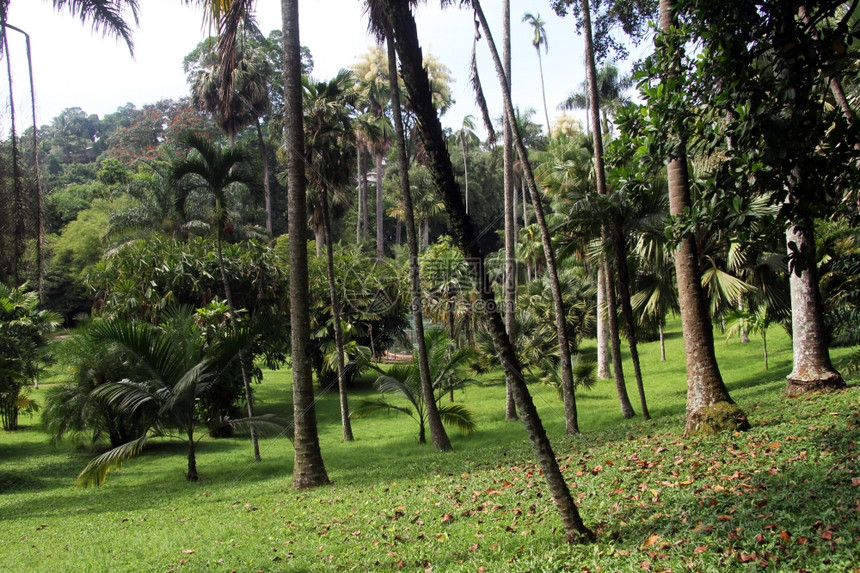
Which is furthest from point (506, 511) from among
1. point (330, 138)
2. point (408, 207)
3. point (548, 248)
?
point (330, 138)

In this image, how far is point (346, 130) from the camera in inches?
712

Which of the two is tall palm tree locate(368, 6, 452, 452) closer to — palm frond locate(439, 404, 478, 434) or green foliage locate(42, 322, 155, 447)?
palm frond locate(439, 404, 478, 434)

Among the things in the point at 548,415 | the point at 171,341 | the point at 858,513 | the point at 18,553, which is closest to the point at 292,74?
the point at 171,341

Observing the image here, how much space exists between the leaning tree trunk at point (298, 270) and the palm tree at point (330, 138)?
6201 mm

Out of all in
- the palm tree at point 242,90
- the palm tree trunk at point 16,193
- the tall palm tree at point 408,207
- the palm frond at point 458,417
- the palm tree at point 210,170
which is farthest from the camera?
the palm tree at point 242,90

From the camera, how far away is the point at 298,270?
11.1m

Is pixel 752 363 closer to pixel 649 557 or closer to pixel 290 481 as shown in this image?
pixel 290 481

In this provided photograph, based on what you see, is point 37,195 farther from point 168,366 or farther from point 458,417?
point 458,417

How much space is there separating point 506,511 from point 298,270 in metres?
6.08

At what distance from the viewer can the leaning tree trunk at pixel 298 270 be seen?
1105 cm

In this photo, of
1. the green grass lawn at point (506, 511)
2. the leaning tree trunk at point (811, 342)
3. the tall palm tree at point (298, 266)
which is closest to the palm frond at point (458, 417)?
the green grass lawn at point (506, 511)

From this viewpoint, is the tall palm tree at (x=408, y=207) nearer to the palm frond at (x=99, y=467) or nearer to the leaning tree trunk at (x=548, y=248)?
the leaning tree trunk at (x=548, y=248)

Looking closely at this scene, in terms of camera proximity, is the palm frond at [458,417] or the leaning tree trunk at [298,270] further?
the palm frond at [458,417]

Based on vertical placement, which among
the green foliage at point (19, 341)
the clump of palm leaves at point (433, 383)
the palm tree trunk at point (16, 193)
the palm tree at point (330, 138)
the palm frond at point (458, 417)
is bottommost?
the palm frond at point (458, 417)
